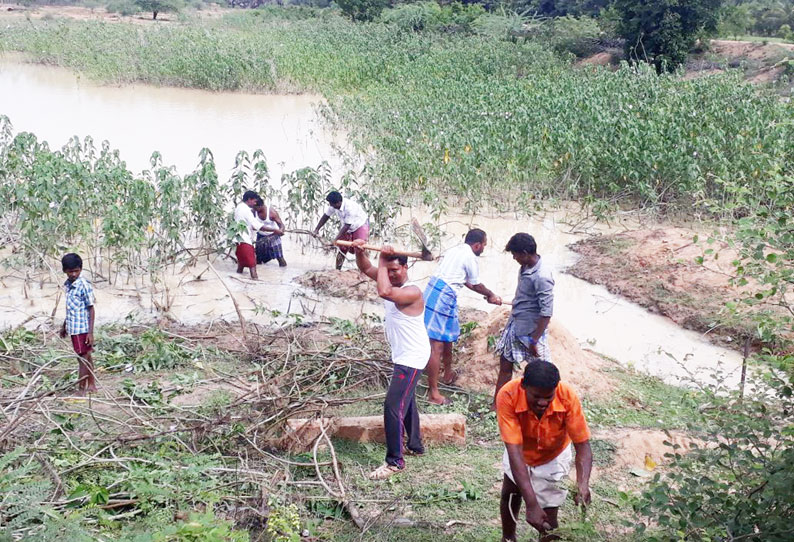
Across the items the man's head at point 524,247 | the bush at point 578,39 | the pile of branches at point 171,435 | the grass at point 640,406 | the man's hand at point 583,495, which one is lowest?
the grass at point 640,406

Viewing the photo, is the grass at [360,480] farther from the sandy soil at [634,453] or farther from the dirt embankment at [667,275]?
the dirt embankment at [667,275]

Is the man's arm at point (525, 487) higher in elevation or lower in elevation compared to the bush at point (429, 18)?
lower

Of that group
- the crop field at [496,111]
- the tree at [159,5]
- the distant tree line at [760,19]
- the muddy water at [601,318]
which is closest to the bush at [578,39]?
the crop field at [496,111]

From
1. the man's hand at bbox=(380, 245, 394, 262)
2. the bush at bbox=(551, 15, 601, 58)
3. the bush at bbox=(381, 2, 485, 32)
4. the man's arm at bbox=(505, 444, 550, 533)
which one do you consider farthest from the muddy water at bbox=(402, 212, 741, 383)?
the bush at bbox=(381, 2, 485, 32)

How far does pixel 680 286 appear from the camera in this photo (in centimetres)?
992

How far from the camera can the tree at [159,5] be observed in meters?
41.9

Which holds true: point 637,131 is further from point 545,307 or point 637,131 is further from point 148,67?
point 148,67

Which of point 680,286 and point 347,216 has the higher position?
point 347,216

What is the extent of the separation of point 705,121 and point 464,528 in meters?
10.9

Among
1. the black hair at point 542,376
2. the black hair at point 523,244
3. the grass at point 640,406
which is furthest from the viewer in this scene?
the grass at point 640,406

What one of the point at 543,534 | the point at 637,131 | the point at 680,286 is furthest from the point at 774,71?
the point at 543,534

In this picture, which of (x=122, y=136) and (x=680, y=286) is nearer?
(x=680, y=286)

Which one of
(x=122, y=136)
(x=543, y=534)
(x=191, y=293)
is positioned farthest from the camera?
(x=122, y=136)

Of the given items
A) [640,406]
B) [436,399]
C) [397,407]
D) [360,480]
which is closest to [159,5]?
[436,399]
